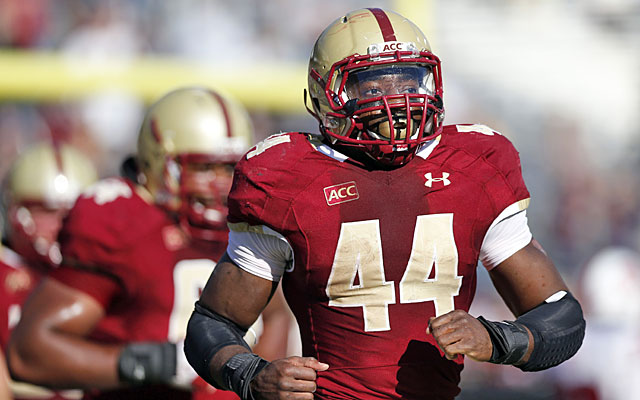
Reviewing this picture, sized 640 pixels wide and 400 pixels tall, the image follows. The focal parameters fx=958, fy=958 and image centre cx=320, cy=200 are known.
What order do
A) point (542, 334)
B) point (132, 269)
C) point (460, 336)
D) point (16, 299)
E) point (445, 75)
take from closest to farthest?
point (460, 336) < point (542, 334) < point (132, 269) < point (16, 299) < point (445, 75)

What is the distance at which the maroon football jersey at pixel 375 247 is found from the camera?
6.38ft

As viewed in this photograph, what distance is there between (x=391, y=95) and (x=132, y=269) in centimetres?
127

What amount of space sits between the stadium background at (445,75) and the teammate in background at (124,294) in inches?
165

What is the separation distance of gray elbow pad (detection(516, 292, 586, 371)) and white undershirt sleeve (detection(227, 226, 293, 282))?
0.50 metres

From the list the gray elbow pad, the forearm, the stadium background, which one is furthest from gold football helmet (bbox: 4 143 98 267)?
the stadium background

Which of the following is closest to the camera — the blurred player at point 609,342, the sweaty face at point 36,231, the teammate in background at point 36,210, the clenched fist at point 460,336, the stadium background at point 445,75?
the clenched fist at point 460,336

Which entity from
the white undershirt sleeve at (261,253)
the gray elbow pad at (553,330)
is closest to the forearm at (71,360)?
the white undershirt sleeve at (261,253)

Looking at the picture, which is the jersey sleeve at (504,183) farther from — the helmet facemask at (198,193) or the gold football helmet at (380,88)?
the helmet facemask at (198,193)

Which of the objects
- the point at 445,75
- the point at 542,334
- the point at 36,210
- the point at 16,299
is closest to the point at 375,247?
the point at 542,334

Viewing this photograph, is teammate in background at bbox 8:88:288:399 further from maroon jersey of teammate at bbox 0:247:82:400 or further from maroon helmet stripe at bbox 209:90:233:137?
maroon jersey of teammate at bbox 0:247:82:400

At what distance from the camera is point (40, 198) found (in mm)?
4184

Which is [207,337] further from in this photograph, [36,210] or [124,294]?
[36,210]

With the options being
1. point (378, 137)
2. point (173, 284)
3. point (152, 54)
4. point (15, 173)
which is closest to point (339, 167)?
point (378, 137)

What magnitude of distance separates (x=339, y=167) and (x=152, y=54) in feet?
19.8
